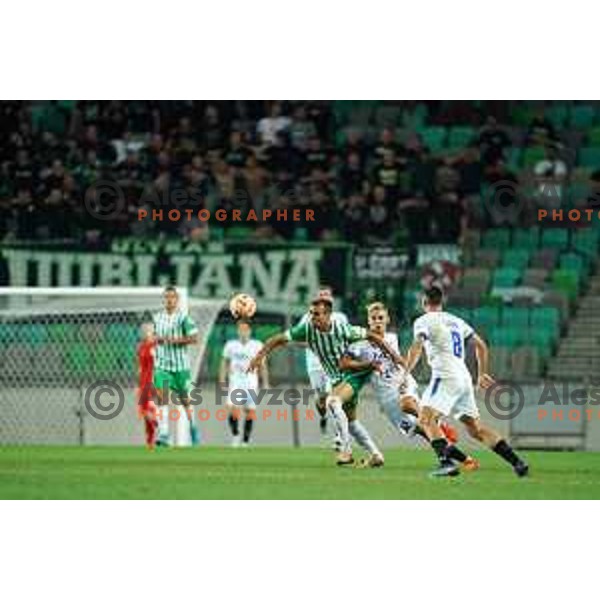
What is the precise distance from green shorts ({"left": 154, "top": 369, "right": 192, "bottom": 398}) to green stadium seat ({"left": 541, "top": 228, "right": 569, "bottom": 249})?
19.3 ft

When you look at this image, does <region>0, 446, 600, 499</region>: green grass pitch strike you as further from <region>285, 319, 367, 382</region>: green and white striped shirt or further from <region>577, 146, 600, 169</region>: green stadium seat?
<region>577, 146, 600, 169</region>: green stadium seat

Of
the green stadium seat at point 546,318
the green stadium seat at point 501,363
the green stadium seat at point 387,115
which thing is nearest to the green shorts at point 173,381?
the green stadium seat at point 501,363

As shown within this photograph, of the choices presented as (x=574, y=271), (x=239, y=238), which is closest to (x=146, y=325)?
A: (x=239, y=238)

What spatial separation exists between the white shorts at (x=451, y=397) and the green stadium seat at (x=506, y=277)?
8.26m

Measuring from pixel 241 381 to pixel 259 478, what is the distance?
17.7ft

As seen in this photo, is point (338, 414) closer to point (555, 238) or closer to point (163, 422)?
point (163, 422)

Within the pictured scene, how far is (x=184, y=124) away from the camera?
74.8 feet

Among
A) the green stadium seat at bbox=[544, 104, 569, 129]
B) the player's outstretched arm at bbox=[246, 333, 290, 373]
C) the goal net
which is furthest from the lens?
the green stadium seat at bbox=[544, 104, 569, 129]

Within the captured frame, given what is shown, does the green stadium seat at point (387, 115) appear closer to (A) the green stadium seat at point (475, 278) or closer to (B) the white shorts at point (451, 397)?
(A) the green stadium seat at point (475, 278)

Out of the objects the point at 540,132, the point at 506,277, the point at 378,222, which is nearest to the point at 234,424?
the point at 506,277

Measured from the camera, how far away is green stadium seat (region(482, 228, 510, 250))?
21.0 meters

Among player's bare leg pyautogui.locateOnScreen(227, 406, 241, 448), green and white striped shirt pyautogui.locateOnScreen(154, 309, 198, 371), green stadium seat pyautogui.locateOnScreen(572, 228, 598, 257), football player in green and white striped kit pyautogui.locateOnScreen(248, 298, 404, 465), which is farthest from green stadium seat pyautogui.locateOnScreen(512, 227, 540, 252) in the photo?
football player in green and white striped kit pyautogui.locateOnScreen(248, 298, 404, 465)

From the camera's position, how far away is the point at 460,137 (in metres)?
22.6

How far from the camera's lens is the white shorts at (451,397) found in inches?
467
